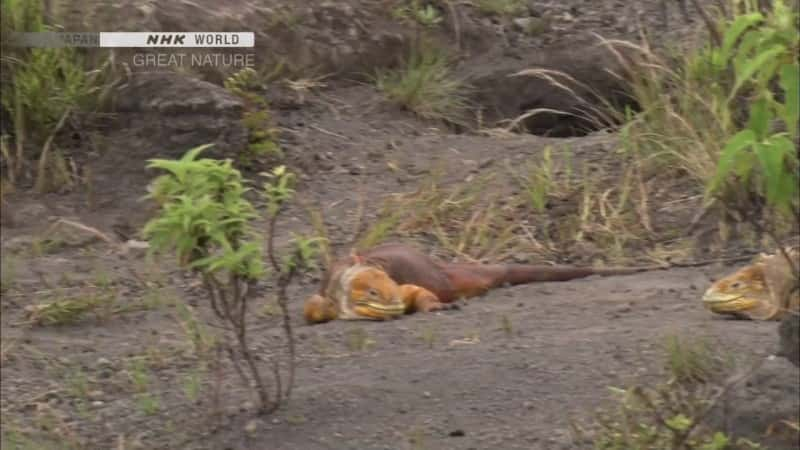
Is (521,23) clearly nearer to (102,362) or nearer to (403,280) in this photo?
(403,280)

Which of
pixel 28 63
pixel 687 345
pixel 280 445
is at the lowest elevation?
pixel 280 445

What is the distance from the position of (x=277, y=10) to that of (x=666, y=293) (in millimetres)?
3123

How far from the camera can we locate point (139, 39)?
6707 mm

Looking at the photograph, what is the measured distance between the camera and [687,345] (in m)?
4.07

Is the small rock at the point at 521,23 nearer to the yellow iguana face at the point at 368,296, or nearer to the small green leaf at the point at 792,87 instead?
the yellow iguana face at the point at 368,296

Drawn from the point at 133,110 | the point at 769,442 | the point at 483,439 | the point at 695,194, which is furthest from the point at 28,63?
the point at 769,442

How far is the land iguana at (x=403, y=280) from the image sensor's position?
16.6 feet

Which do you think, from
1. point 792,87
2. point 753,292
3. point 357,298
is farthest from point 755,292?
point 792,87

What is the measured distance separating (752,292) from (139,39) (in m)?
3.33

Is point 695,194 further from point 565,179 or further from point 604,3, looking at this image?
point 604,3

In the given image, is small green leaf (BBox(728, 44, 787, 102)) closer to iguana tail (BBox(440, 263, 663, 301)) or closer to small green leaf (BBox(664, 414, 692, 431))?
small green leaf (BBox(664, 414, 692, 431))

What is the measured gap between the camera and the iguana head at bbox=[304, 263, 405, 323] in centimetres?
504

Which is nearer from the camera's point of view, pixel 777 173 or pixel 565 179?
pixel 777 173

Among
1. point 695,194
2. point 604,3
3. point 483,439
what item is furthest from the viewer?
point 604,3
